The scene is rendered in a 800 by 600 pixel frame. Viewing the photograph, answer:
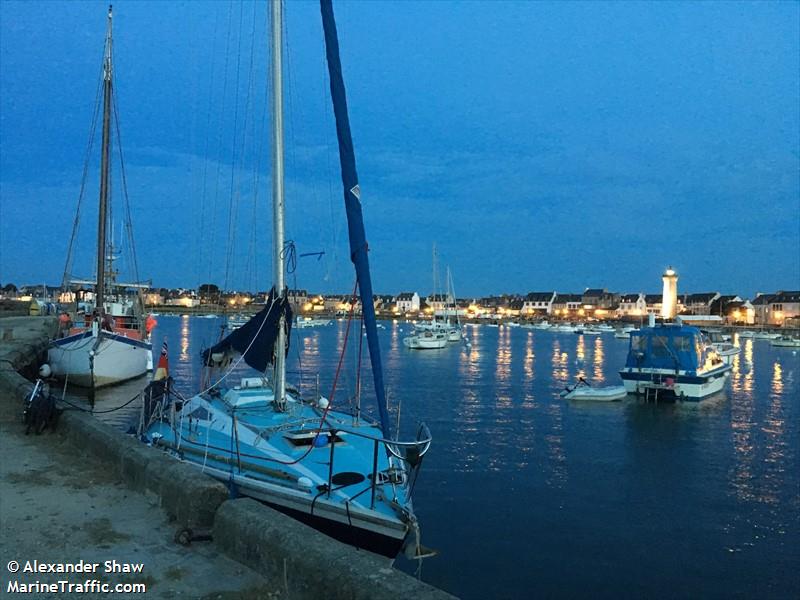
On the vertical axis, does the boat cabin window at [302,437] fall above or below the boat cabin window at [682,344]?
below

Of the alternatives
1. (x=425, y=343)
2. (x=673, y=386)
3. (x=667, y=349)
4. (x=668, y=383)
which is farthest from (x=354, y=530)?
(x=425, y=343)

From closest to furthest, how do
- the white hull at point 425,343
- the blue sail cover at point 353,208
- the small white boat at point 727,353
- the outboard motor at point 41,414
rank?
the blue sail cover at point 353,208
the outboard motor at point 41,414
the small white boat at point 727,353
the white hull at point 425,343

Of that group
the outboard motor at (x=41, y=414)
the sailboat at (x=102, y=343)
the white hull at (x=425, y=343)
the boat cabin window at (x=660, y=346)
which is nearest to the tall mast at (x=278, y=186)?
the outboard motor at (x=41, y=414)

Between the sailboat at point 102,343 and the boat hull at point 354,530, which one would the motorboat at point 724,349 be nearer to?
the sailboat at point 102,343

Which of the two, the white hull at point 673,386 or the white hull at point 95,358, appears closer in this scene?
the white hull at point 95,358

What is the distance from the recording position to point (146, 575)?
574 cm

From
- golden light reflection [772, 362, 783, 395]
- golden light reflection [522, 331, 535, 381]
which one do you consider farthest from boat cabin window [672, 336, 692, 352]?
golden light reflection [522, 331, 535, 381]

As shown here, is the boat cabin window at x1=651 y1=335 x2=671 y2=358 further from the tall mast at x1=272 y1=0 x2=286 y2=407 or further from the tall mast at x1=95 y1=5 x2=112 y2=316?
the tall mast at x1=95 y1=5 x2=112 y2=316

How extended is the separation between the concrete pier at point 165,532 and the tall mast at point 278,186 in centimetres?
452

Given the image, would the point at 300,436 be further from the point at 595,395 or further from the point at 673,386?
the point at 673,386

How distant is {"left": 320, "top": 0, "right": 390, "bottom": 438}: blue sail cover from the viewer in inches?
402

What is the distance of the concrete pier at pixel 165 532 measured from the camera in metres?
5.20

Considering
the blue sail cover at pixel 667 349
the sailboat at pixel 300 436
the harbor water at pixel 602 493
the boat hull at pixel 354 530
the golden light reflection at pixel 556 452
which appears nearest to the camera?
the boat hull at pixel 354 530

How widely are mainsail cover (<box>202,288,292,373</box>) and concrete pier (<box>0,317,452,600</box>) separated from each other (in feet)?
13.0
